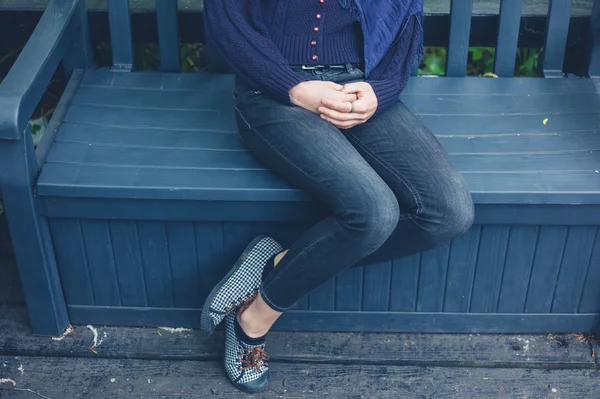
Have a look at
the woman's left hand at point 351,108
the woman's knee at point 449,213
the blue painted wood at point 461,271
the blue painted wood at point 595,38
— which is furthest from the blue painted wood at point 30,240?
the blue painted wood at point 595,38

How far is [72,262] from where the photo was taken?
227 centimetres

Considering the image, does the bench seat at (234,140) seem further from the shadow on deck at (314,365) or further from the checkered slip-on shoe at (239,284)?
the shadow on deck at (314,365)

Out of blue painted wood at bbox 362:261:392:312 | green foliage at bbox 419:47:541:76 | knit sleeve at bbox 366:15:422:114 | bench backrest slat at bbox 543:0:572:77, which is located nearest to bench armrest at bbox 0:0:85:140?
knit sleeve at bbox 366:15:422:114

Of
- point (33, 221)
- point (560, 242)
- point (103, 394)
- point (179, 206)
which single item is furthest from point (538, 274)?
point (33, 221)

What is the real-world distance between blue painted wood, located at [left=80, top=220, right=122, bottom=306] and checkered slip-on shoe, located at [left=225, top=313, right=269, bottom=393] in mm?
378

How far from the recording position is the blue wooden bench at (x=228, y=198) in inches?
82.2

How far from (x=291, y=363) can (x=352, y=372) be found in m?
0.18

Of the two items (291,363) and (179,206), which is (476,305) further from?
(179,206)

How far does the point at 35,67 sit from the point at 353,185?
36.0 inches

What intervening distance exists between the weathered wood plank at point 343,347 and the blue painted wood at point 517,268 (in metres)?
0.13

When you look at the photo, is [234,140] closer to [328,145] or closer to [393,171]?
[328,145]

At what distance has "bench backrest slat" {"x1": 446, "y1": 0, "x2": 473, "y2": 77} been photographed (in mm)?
2490

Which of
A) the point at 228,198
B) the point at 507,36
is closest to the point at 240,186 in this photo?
the point at 228,198

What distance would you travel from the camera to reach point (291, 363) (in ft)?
7.57
